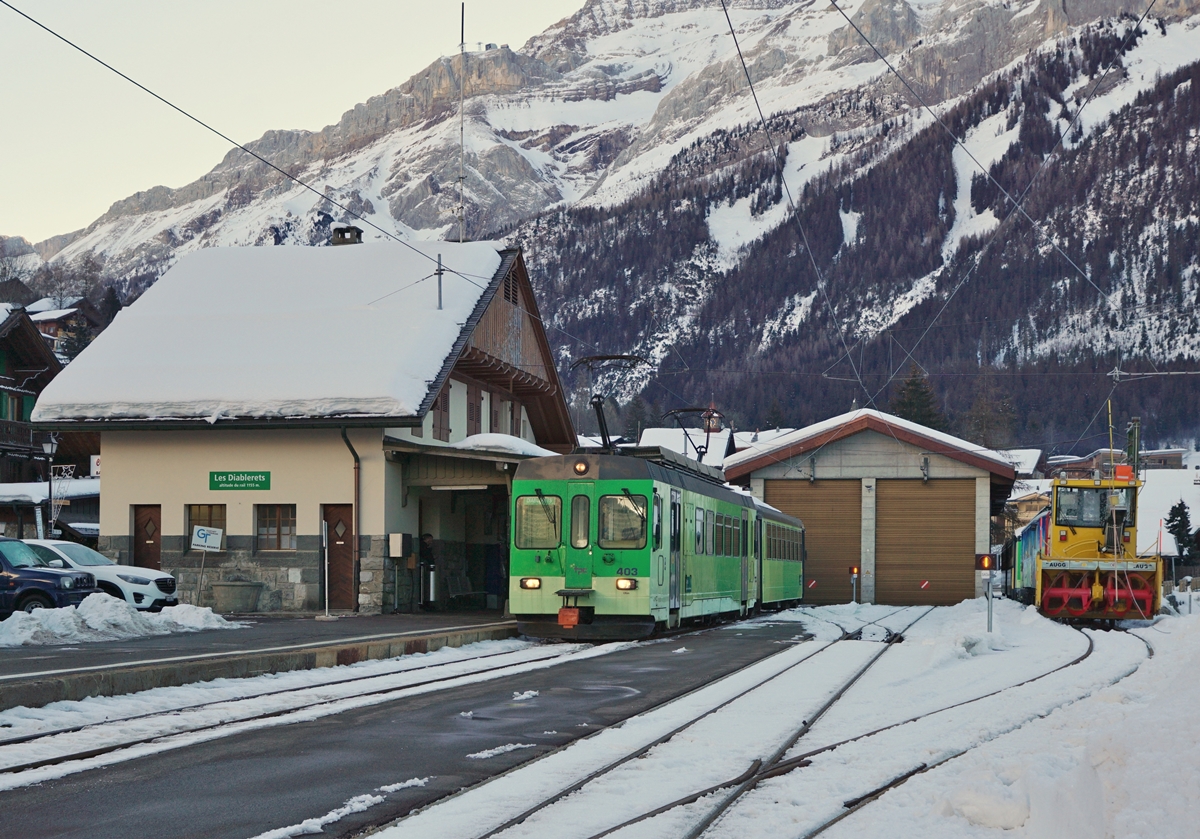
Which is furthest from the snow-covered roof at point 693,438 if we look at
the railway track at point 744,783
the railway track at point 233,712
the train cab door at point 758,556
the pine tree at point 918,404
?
the railway track at point 744,783

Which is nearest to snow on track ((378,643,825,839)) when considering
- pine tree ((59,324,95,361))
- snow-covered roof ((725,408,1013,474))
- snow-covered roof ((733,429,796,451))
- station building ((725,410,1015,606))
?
snow-covered roof ((725,408,1013,474))

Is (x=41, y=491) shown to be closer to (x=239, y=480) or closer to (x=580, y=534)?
(x=239, y=480)

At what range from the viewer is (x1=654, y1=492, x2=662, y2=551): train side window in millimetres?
21188

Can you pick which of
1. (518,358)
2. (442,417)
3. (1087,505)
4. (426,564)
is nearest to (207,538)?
(426,564)

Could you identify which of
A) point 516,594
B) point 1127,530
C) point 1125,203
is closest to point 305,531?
point 516,594

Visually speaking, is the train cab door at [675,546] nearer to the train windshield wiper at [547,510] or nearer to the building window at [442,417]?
the train windshield wiper at [547,510]

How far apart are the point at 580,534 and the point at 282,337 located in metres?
12.3

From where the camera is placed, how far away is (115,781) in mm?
8320

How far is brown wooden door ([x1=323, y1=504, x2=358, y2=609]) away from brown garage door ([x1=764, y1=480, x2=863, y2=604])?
2189 centimetres

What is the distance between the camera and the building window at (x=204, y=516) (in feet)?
94.5

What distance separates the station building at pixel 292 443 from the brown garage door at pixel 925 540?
59.6 ft

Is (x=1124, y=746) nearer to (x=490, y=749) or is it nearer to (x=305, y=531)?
(x=490, y=749)

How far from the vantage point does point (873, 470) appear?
152ft

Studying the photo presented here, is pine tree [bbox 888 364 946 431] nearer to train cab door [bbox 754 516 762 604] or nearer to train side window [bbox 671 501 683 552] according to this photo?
train cab door [bbox 754 516 762 604]
